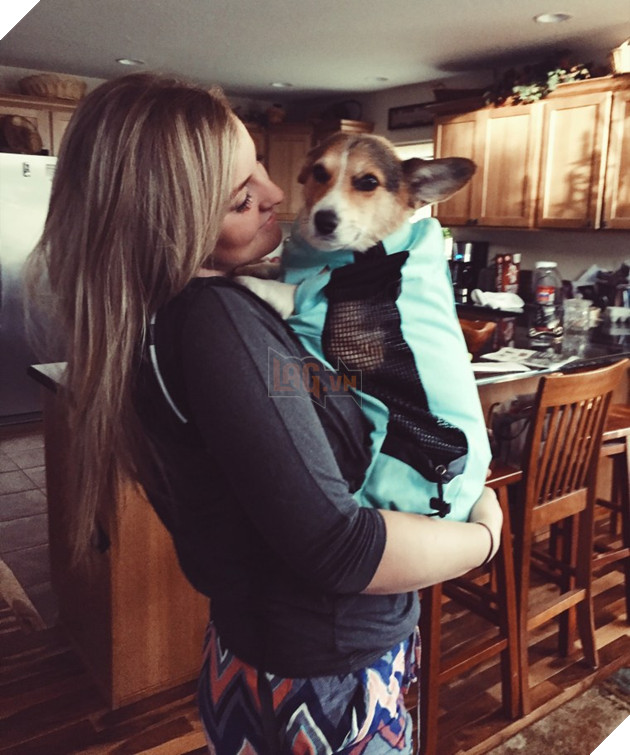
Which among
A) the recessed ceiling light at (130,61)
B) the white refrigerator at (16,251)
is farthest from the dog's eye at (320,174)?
the recessed ceiling light at (130,61)

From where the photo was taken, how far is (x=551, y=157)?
13.9ft

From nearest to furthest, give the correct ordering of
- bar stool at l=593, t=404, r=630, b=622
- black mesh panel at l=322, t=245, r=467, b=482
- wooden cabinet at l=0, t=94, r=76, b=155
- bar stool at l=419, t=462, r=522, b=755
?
black mesh panel at l=322, t=245, r=467, b=482 < bar stool at l=419, t=462, r=522, b=755 < bar stool at l=593, t=404, r=630, b=622 < wooden cabinet at l=0, t=94, r=76, b=155

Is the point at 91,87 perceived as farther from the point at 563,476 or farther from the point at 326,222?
the point at 326,222

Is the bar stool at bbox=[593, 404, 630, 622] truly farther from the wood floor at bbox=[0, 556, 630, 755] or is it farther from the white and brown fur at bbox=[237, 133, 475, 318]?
the white and brown fur at bbox=[237, 133, 475, 318]

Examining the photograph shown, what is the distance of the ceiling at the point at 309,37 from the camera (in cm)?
367

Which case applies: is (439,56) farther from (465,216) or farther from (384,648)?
(384,648)

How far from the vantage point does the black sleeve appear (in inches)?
26.6

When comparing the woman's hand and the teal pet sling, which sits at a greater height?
the teal pet sling

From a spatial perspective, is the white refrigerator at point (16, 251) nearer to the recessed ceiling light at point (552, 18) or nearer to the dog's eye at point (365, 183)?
the recessed ceiling light at point (552, 18)

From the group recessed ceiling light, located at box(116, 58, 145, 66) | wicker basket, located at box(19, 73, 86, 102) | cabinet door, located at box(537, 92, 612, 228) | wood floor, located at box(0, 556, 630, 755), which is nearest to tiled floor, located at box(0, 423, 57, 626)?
wood floor, located at box(0, 556, 630, 755)

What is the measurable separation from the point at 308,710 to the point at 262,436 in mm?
383

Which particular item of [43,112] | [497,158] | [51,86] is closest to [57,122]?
[43,112]

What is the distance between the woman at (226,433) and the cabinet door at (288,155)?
557cm

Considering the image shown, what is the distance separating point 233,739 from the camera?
34.9 inches
